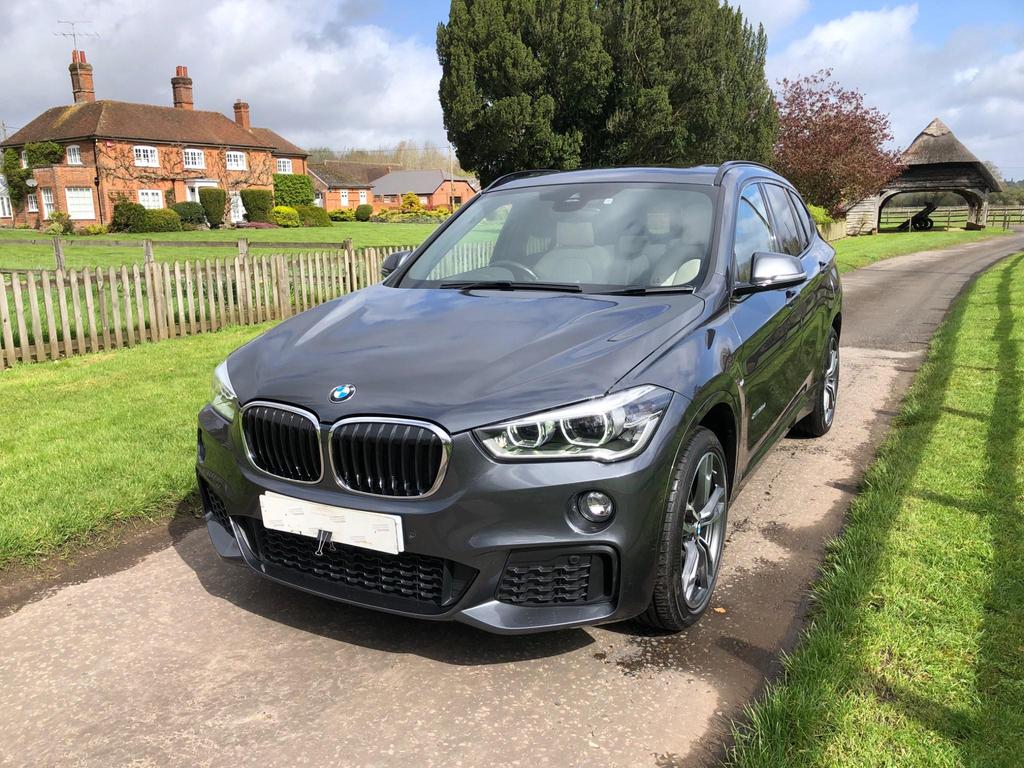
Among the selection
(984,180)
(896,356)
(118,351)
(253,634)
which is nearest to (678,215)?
(253,634)

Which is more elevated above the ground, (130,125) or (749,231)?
(130,125)

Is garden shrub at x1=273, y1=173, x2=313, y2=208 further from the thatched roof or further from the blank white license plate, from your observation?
the blank white license plate

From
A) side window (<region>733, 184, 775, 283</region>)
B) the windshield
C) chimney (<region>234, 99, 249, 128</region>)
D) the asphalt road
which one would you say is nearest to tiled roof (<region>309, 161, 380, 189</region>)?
chimney (<region>234, 99, 249, 128</region>)

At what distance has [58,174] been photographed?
5131cm

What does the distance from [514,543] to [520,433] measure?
35cm

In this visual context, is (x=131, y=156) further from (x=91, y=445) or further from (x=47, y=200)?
(x=91, y=445)

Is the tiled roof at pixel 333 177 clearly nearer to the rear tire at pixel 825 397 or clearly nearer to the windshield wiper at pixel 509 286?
the rear tire at pixel 825 397

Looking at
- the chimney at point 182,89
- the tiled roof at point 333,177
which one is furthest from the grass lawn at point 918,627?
the tiled roof at point 333,177

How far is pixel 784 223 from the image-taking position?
16.8 ft

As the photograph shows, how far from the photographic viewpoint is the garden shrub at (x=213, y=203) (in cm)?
5409

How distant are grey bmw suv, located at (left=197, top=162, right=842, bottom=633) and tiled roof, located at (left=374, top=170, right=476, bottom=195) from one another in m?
104

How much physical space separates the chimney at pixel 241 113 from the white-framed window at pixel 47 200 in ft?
61.3

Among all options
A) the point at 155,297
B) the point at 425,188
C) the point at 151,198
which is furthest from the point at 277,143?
the point at 155,297

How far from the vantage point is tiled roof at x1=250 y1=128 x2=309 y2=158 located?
65.4 metres
